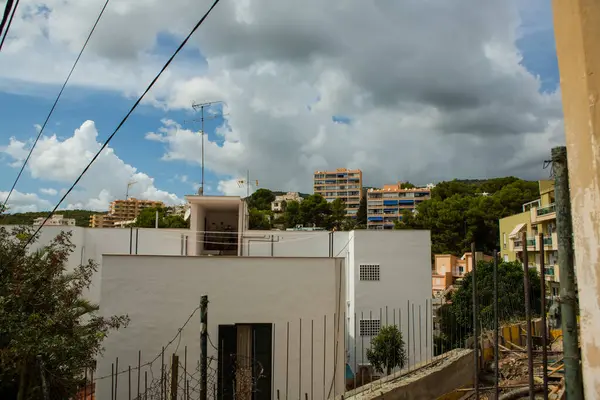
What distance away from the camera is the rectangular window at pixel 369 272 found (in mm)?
21016

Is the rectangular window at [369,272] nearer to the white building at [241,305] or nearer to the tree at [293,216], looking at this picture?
the white building at [241,305]

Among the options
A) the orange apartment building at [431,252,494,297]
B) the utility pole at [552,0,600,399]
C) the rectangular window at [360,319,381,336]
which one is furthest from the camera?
the orange apartment building at [431,252,494,297]

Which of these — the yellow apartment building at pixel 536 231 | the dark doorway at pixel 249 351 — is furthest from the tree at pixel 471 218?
the dark doorway at pixel 249 351

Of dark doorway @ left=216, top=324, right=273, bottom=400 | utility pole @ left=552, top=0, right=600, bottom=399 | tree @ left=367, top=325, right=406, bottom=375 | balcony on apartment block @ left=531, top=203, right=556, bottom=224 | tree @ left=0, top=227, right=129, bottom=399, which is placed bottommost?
tree @ left=367, top=325, right=406, bottom=375

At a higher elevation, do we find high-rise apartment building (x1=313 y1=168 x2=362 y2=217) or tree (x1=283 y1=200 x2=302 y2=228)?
high-rise apartment building (x1=313 y1=168 x2=362 y2=217)

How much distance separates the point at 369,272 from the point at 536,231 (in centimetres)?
1924

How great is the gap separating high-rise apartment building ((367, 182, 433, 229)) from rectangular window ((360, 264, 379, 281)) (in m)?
87.8

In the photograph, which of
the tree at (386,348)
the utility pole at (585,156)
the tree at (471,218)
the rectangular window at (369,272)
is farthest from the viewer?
the tree at (471,218)

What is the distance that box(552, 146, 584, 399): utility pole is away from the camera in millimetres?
2436

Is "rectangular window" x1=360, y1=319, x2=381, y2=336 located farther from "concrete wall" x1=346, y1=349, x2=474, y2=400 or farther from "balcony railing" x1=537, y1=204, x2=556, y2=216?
"balcony railing" x1=537, y1=204, x2=556, y2=216

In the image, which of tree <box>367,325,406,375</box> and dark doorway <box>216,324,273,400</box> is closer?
dark doorway <box>216,324,273,400</box>

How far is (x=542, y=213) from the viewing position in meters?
32.1

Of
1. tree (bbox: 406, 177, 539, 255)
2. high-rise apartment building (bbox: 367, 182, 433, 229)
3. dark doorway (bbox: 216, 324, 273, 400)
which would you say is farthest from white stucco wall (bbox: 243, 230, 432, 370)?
high-rise apartment building (bbox: 367, 182, 433, 229)

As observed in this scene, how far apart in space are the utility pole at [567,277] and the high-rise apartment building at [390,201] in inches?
4193
